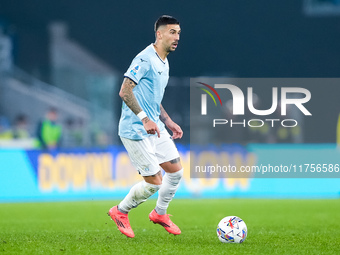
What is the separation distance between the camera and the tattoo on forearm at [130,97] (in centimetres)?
666

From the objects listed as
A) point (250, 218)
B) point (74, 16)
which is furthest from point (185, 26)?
point (250, 218)

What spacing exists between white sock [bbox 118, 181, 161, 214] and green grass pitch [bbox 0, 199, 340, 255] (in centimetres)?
35

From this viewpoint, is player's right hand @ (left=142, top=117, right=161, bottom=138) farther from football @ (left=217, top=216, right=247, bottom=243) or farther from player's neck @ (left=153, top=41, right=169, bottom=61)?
football @ (left=217, top=216, right=247, bottom=243)

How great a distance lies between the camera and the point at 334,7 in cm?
1978

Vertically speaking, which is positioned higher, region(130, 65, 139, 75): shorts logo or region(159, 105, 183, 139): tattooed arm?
region(130, 65, 139, 75): shorts logo

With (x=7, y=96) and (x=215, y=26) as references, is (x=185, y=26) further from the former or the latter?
(x=7, y=96)

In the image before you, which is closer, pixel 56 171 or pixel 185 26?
pixel 56 171

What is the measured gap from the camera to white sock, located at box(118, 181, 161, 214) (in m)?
7.12

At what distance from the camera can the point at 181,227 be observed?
8.98m

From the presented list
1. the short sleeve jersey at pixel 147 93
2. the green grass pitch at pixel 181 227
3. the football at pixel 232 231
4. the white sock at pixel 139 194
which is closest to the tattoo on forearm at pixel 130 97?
the short sleeve jersey at pixel 147 93

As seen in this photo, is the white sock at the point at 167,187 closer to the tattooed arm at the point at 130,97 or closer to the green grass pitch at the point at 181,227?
the green grass pitch at the point at 181,227

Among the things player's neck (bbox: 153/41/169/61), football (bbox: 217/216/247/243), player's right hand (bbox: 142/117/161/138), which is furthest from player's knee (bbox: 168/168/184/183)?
player's neck (bbox: 153/41/169/61)

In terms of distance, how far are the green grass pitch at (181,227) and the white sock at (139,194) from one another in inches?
13.9

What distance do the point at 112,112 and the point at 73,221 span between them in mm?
9352
